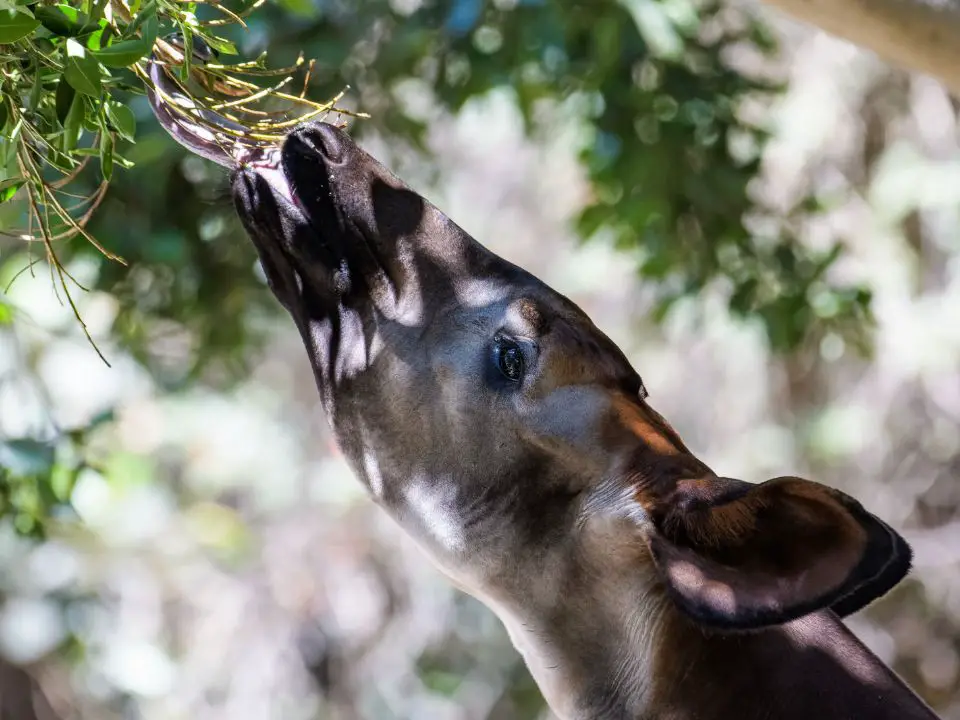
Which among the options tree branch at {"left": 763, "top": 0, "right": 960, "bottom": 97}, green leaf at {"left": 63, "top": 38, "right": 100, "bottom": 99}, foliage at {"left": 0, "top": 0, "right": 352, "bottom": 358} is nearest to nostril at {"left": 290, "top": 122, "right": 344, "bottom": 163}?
foliage at {"left": 0, "top": 0, "right": 352, "bottom": 358}

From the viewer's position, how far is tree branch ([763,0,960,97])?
2314 millimetres

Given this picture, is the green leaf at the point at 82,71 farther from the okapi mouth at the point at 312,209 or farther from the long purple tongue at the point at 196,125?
the okapi mouth at the point at 312,209

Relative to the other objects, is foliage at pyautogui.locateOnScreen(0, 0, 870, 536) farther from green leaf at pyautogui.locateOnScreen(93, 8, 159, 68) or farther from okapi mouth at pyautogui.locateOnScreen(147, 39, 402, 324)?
green leaf at pyautogui.locateOnScreen(93, 8, 159, 68)

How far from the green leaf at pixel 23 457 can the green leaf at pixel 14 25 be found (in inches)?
63.2

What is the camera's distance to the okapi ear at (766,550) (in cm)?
140

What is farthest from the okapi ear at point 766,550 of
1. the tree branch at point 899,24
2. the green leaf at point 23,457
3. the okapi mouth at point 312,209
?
the green leaf at point 23,457

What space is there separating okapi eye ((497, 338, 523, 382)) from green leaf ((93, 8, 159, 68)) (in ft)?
2.33

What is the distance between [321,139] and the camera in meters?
1.83

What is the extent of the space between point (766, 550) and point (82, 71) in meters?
0.89

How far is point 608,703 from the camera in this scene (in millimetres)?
1729

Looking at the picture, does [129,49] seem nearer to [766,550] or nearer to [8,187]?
[8,187]

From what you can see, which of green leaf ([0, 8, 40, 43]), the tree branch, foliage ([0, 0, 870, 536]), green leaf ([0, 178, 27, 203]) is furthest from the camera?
foliage ([0, 0, 870, 536])

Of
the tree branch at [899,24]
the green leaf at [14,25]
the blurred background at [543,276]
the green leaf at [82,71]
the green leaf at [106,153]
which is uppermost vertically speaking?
the tree branch at [899,24]

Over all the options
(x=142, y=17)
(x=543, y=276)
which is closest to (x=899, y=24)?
(x=142, y=17)
